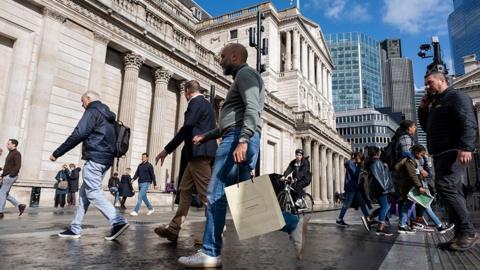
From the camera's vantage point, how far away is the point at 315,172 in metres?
40.6

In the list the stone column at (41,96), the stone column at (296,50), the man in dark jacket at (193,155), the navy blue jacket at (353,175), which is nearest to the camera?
the man in dark jacket at (193,155)

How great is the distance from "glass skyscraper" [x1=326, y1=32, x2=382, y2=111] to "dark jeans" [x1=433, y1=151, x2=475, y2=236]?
132 meters

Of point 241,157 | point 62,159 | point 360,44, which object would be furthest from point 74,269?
point 360,44

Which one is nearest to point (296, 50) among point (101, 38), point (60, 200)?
point (101, 38)

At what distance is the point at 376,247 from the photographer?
14.5 feet

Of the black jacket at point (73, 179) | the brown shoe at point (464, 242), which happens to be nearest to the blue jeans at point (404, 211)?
the brown shoe at point (464, 242)

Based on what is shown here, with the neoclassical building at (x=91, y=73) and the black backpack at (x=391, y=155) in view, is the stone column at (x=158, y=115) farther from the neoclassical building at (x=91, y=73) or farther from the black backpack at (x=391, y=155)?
the black backpack at (x=391, y=155)

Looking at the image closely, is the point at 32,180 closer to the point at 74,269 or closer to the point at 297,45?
the point at 74,269

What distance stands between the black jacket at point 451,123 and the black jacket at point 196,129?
3.01 metres

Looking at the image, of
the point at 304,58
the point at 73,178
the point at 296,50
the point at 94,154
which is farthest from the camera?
the point at 304,58

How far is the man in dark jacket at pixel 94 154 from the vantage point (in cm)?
462

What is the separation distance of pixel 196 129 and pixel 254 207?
7.07ft

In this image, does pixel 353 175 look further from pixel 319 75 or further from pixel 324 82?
pixel 324 82

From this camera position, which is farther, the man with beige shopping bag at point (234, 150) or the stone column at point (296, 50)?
the stone column at point (296, 50)
